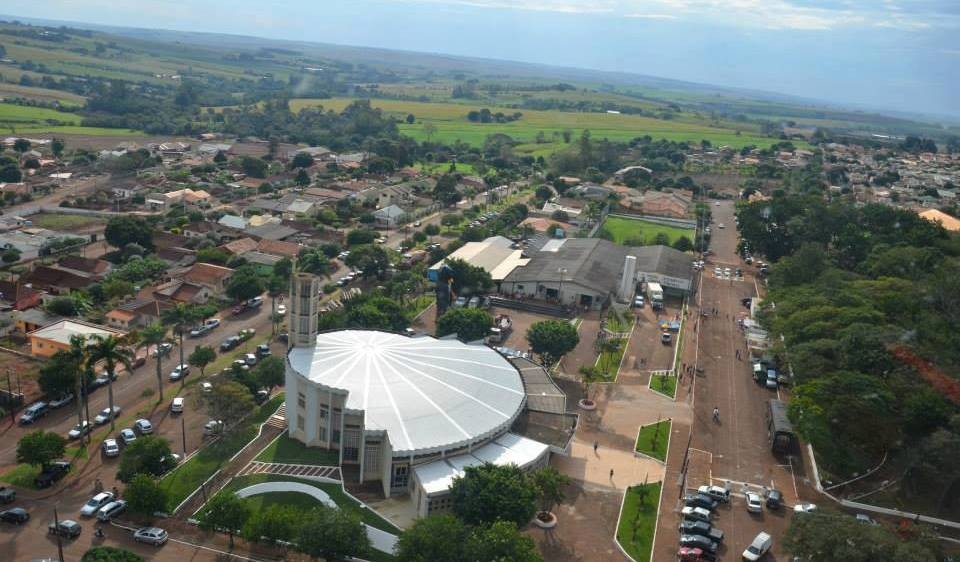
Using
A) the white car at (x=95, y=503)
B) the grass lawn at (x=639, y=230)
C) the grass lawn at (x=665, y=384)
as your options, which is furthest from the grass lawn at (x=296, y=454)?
the grass lawn at (x=639, y=230)

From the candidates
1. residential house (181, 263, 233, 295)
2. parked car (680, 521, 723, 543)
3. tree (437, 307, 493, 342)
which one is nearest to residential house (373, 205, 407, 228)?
residential house (181, 263, 233, 295)

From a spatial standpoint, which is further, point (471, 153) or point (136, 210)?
point (471, 153)

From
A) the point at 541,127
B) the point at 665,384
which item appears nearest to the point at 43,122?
the point at 541,127

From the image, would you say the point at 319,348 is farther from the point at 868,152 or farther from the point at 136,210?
the point at 868,152

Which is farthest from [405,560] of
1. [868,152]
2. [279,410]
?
[868,152]

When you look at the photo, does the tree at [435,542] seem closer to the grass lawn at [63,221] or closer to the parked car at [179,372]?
the parked car at [179,372]
